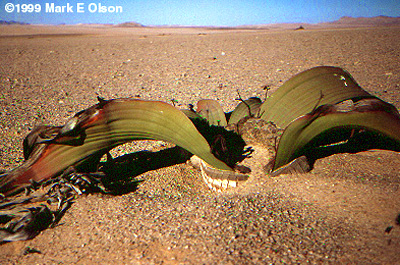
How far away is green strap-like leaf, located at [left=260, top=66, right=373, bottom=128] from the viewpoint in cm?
142

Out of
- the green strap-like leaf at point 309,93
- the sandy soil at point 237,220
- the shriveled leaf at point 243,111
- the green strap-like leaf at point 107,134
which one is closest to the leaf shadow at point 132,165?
the sandy soil at point 237,220

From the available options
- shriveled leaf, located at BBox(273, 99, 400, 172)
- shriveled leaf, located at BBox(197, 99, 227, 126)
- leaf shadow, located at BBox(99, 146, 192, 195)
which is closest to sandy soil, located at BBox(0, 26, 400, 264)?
leaf shadow, located at BBox(99, 146, 192, 195)

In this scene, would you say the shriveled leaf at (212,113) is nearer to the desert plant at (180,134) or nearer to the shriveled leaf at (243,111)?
the shriveled leaf at (243,111)

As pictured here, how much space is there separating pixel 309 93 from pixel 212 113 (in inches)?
21.5

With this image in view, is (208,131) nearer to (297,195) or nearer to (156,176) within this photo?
(156,176)

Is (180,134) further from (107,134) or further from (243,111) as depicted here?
(243,111)

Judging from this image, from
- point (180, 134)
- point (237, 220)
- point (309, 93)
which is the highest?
point (309, 93)

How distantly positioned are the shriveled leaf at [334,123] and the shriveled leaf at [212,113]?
0.48m

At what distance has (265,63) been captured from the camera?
14.9 ft

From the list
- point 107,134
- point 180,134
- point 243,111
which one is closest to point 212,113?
point 243,111

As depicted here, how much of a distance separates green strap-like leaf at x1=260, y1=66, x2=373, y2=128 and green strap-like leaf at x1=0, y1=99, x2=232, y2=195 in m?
0.47

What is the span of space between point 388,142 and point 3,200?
1.81m

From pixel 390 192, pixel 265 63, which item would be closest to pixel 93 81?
pixel 265 63

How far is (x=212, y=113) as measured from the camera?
1.73 metres
